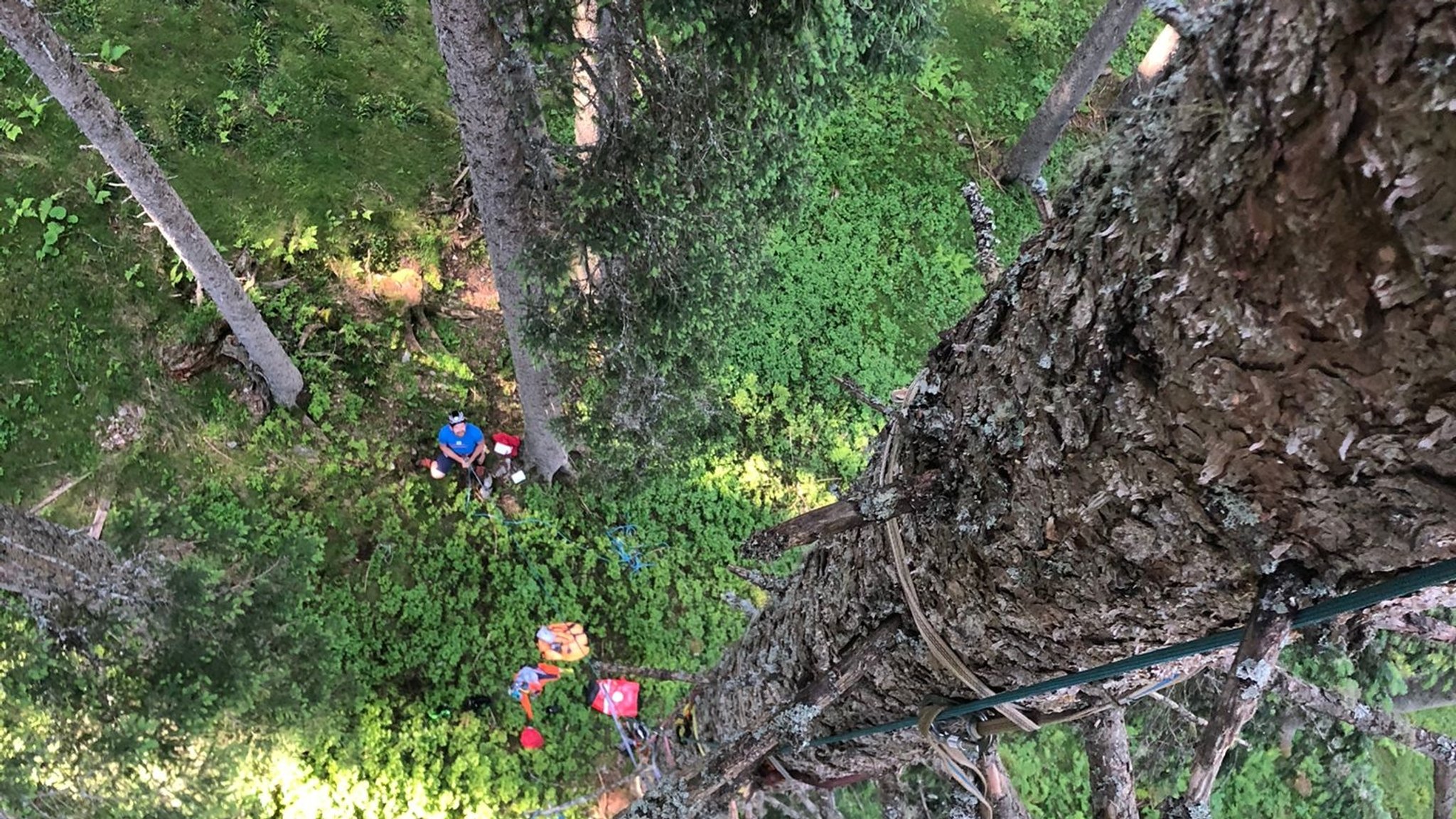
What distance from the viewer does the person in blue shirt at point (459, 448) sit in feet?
21.6

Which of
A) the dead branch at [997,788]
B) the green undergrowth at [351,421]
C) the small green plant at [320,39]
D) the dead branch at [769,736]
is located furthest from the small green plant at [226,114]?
the dead branch at [997,788]

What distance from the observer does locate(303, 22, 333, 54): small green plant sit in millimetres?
8336

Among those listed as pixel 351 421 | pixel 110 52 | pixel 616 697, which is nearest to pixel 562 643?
pixel 616 697

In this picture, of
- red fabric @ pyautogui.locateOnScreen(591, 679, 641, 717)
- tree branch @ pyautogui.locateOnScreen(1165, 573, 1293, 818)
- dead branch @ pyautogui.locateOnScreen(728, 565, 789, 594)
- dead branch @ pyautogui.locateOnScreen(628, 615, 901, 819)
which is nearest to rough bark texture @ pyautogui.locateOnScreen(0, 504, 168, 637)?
red fabric @ pyautogui.locateOnScreen(591, 679, 641, 717)

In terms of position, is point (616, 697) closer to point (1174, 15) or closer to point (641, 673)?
point (641, 673)

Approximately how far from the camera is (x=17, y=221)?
695 centimetres

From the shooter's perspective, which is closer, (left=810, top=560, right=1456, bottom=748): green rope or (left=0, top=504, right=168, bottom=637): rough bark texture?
(left=810, top=560, right=1456, bottom=748): green rope

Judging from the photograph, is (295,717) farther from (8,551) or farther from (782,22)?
(782,22)

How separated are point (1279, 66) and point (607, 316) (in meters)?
3.86

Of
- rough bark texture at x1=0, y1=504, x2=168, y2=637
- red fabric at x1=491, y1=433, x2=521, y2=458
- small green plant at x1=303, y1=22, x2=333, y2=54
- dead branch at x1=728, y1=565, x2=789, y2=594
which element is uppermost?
small green plant at x1=303, y1=22, x2=333, y2=54

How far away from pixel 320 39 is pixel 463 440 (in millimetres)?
4974

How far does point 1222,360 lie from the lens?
2.39ft

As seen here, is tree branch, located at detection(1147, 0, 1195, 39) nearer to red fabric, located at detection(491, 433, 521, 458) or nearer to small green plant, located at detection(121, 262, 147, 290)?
red fabric, located at detection(491, 433, 521, 458)

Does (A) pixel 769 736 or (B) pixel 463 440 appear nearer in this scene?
(A) pixel 769 736
